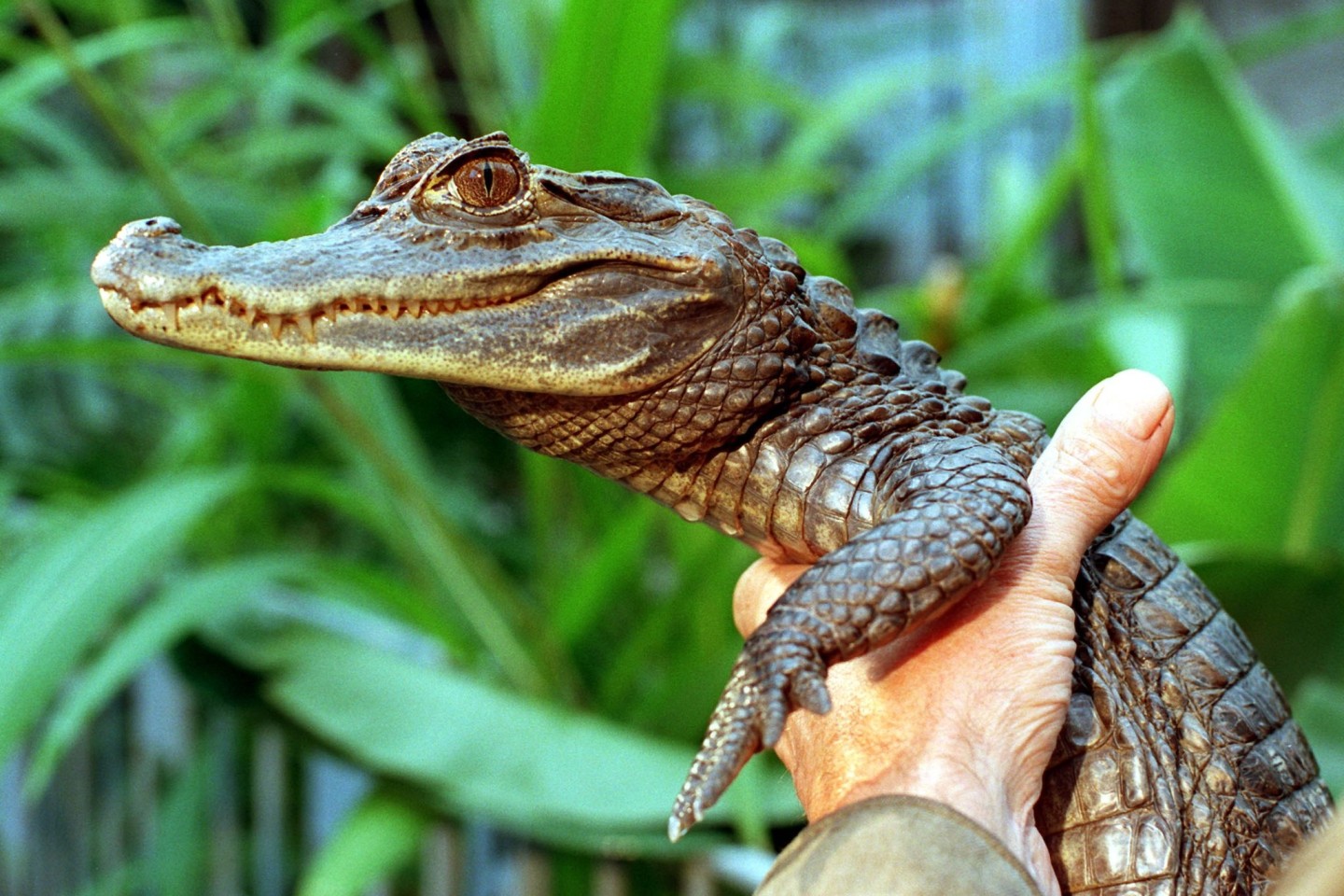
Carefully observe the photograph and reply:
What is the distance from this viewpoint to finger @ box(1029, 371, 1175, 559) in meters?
0.81

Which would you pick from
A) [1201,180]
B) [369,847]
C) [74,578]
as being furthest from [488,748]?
[1201,180]

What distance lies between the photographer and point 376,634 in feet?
6.60

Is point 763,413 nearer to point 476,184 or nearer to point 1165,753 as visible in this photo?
point 476,184

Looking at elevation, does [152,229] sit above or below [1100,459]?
above

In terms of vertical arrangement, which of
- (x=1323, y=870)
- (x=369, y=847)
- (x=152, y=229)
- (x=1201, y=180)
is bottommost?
(x=369, y=847)

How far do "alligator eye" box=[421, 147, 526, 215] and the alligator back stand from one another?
481mm

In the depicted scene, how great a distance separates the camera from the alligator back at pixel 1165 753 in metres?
0.78

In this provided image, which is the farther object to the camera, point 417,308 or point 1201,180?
point 1201,180

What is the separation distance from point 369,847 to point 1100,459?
122 cm

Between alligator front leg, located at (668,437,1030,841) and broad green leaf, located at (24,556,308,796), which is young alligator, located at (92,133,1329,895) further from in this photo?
broad green leaf, located at (24,556,308,796)

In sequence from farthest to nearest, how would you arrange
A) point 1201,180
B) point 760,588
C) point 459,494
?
1. point 459,494
2. point 1201,180
3. point 760,588

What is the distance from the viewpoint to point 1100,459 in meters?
0.82

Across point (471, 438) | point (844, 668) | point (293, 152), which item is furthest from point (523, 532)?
point (844, 668)

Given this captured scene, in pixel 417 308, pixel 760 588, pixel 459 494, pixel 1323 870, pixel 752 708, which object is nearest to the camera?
pixel 1323 870
